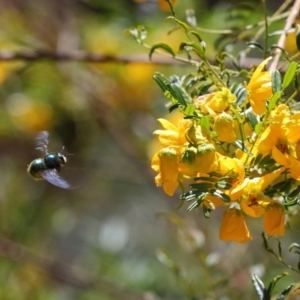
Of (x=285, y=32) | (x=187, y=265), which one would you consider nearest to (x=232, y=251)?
(x=187, y=265)

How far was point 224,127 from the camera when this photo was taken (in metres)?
0.75

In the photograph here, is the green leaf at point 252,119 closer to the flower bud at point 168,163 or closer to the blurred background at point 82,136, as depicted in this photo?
the flower bud at point 168,163

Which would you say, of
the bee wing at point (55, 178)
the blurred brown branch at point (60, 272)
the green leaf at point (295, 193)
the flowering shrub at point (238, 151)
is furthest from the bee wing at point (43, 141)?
the blurred brown branch at point (60, 272)

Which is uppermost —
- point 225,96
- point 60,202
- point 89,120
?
point 225,96

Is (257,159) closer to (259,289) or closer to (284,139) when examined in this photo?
(284,139)

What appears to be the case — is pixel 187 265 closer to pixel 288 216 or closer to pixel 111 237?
pixel 111 237

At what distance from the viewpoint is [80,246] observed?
9.70 ft

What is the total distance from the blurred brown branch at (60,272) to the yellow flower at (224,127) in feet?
3.86

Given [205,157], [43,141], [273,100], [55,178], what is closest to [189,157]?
[205,157]

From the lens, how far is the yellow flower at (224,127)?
753mm

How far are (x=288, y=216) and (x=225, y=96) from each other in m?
0.29

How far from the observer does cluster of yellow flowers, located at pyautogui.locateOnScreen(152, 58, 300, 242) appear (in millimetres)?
733

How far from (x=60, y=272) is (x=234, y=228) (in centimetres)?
131

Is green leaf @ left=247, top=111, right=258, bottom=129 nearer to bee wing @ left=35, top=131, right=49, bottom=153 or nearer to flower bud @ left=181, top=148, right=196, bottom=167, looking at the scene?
flower bud @ left=181, top=148, right=196, bottom=167
